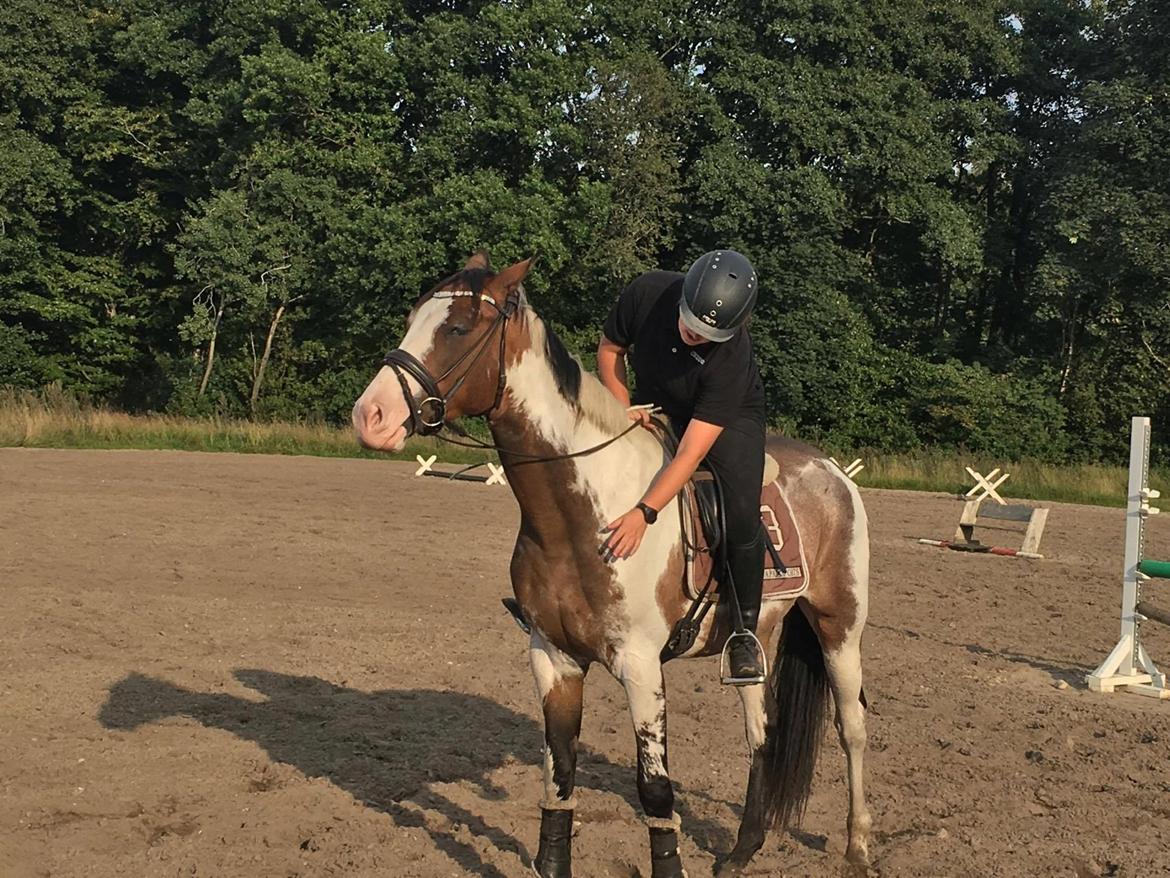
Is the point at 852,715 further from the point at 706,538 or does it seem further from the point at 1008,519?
the point at 1008,519

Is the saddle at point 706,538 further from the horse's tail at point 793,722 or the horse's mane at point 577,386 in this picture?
the horse's tail at point 793,722

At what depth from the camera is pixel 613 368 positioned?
5.02 metres

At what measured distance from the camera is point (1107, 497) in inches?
1007

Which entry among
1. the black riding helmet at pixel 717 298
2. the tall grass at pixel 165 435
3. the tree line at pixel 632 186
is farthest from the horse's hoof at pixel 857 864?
the tree line at pixel 632 186

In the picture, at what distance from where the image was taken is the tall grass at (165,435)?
28125 mm

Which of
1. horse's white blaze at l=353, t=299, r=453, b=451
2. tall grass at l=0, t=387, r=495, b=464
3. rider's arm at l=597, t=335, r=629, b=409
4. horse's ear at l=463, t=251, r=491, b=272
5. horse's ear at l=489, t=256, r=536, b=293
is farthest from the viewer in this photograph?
tall grass at l=0, t=387, r=495, b=464

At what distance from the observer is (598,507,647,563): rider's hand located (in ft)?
13.9

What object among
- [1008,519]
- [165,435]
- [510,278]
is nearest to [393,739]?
[510,278]

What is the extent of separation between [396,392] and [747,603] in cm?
185

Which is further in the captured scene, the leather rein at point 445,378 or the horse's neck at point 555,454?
the horse's neck at point 555,454

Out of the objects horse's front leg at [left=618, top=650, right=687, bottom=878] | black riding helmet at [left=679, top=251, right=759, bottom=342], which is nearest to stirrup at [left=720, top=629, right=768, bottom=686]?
horse's front leg at [left=618, top=650, right=687, bottom=878]

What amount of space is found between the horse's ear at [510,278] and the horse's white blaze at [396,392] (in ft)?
0.63

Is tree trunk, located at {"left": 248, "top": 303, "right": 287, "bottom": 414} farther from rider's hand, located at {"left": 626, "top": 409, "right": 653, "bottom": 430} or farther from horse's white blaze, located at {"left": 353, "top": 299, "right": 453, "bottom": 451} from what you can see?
horse's white blaze, located at {"left": 353, "top": 299, "right": 453, "bottom": 451}

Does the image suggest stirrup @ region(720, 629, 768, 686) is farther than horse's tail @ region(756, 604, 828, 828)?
No
